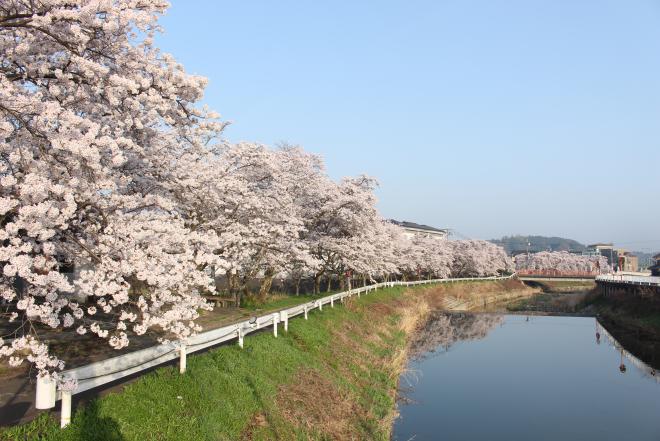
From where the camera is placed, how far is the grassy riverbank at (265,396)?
10.1 m

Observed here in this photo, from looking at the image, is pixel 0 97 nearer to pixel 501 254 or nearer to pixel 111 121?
pixel 111 121

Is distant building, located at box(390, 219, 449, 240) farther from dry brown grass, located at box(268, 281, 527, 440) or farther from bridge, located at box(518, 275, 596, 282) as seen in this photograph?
dry brown grass, located at box(268, 281, 527, 440)

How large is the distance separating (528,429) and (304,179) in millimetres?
24921

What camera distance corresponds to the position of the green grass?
980cm

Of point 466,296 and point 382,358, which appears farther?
point 466,296

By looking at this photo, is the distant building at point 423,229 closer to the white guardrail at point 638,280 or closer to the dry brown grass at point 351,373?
the white guardrail at point 638,280

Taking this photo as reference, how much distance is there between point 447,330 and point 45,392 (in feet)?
133

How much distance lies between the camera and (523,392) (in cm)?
2656

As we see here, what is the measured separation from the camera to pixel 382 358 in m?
26.6

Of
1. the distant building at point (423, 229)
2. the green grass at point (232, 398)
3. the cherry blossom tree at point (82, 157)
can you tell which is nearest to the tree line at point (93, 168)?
the cherry blossom tree at point (82, 157)

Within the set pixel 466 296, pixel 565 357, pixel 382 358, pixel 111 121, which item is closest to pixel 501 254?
pixel 466 296

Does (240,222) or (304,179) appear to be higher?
(304,179)

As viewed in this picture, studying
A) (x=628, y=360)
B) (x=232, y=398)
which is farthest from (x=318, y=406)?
(x=628, y=360)

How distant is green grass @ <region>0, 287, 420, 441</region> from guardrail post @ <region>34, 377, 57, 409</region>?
53 cm
